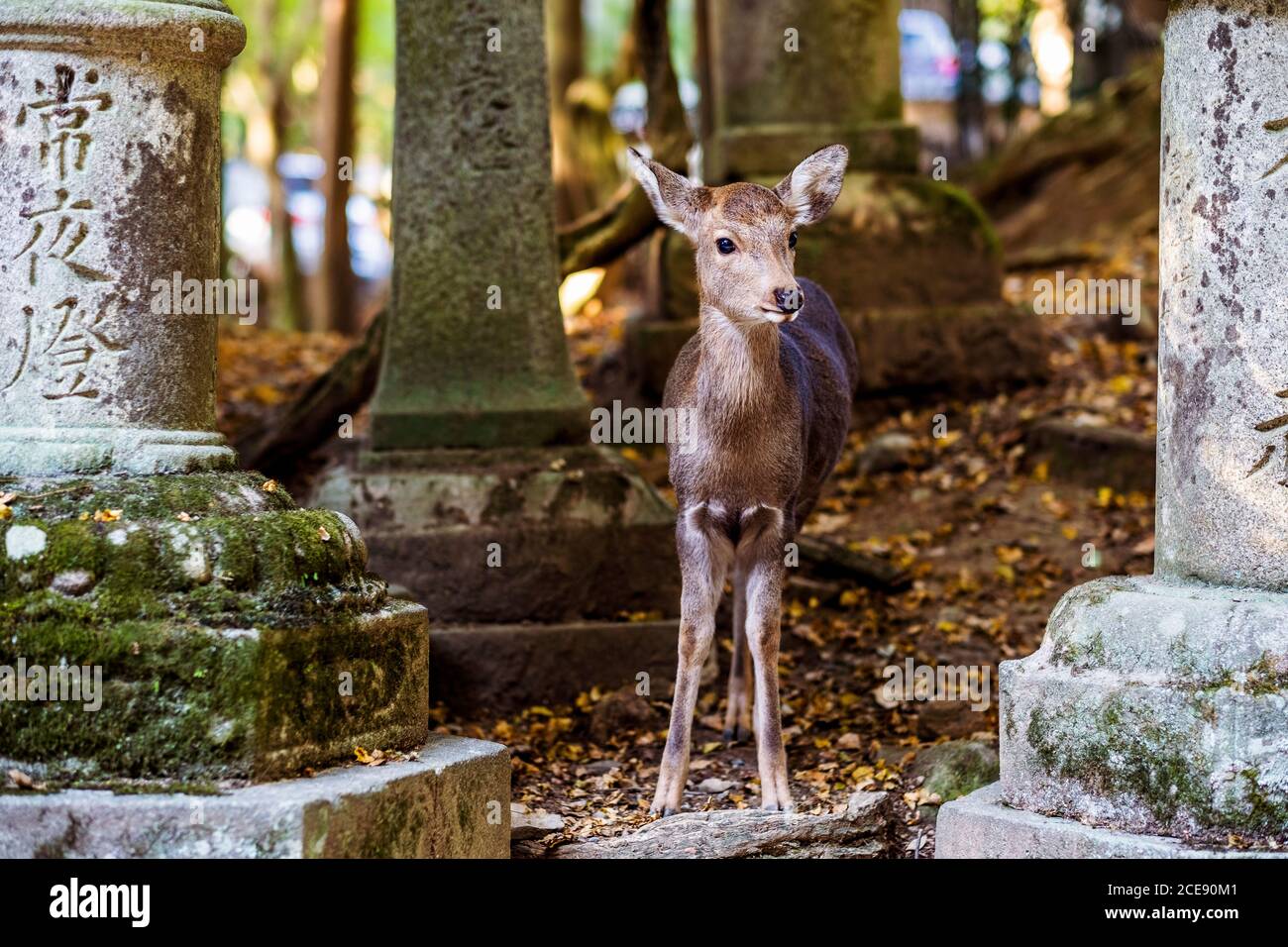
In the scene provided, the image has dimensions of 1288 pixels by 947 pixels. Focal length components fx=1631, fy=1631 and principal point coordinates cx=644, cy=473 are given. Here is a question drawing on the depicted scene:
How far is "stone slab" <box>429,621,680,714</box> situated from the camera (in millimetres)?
6605

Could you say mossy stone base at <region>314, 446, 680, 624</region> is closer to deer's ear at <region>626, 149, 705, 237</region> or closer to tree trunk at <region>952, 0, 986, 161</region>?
deer's ear at <region>626, 149, 705, 237</region>

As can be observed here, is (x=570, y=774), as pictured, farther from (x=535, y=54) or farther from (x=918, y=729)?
(x=535, y=54)

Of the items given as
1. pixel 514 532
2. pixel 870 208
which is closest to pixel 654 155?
pixel 870 208

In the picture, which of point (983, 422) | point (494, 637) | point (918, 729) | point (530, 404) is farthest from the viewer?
point (983, 422)

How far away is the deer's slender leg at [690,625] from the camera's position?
525cm

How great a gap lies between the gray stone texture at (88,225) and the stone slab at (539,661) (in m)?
2.41

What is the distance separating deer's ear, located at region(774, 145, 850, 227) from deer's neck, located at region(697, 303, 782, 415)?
0.38 m

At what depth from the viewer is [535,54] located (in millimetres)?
7191


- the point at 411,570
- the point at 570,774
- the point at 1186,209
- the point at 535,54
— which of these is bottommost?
the point at 570,774

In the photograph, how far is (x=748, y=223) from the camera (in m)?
5.05

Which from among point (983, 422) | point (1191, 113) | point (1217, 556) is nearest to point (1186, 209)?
point (1191, 113)

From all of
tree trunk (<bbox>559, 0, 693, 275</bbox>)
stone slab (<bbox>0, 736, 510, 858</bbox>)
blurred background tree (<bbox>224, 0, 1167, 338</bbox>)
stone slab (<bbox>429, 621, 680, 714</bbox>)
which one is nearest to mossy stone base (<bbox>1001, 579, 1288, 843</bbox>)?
stone slab (<bbox>0, 736, 510, 858</bbox>)

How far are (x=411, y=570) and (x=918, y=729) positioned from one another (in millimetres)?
2171

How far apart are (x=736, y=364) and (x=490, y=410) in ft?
6.57
